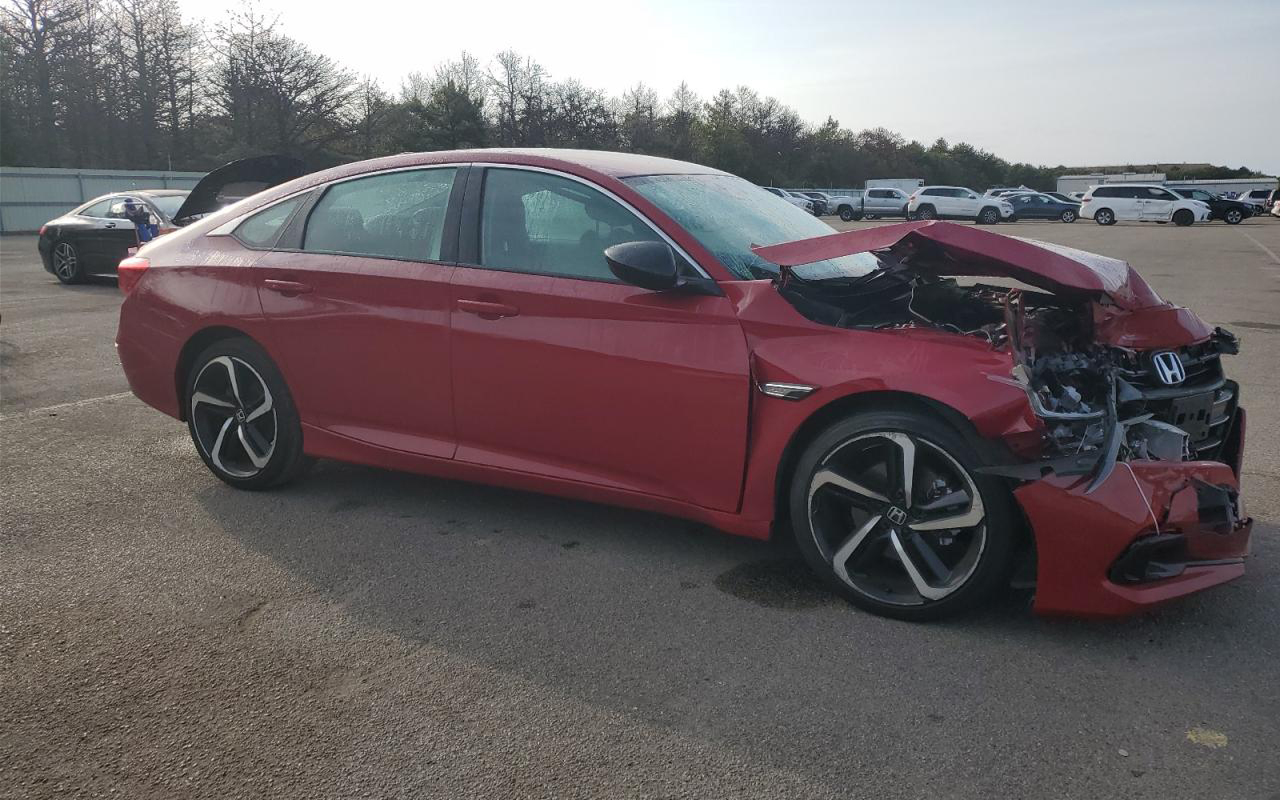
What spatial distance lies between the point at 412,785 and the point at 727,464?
1566 mm

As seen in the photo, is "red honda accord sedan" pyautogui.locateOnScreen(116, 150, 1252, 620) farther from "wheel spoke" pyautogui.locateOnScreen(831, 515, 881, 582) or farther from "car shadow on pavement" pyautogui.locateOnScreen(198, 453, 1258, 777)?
"car shadow on pavement" pyautogui.locateOnScreen(198, 453, 1258, 777)

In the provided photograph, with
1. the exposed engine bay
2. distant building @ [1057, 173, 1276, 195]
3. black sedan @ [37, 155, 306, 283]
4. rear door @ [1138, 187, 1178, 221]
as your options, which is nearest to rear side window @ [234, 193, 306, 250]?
the exposed engine bay

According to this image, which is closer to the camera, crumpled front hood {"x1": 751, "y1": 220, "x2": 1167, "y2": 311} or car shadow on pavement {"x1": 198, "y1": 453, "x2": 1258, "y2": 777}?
car shadow on pavement {"x1": 198, "y1": 453, "x2": 1258, "y2": 777}

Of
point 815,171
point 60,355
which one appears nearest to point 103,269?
point 60,355

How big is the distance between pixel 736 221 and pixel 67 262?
558 inches

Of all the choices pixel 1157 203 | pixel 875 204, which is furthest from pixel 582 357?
pixel 875 204

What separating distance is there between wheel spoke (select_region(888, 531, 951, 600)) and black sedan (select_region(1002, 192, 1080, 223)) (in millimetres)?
46521

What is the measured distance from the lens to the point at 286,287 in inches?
173

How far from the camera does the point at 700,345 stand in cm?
346

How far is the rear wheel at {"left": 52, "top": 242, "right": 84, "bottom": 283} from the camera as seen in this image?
1467cm

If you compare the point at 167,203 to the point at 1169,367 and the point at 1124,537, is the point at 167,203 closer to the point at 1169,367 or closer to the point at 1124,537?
the point at 1169,367

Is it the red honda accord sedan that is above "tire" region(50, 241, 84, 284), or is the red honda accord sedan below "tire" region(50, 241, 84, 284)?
above

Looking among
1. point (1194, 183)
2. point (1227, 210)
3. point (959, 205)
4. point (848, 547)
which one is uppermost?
point (1194, 183)

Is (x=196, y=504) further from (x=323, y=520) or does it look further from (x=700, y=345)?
(x=700, y=345)
